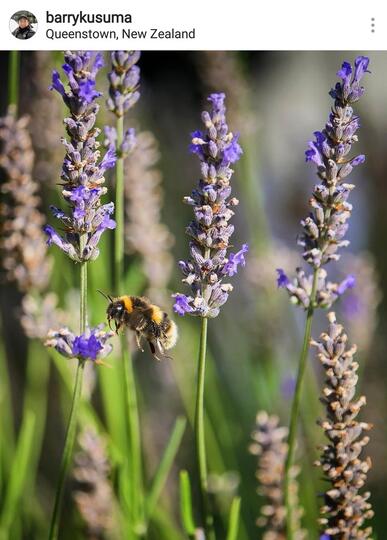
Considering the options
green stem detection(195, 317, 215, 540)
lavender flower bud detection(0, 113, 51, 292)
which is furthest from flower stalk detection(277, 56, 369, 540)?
lavender flower bud detection(0, 113, 51, 292)

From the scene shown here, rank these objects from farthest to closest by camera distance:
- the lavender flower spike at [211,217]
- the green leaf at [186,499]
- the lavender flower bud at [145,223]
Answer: the lavender flower bud at [145,223]
the green leaf at [186,499]
the lavender flower spike at [211,217]

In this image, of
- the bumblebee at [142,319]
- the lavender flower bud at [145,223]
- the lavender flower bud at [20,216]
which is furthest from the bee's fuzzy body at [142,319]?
the lavender flower bud at [145,223]

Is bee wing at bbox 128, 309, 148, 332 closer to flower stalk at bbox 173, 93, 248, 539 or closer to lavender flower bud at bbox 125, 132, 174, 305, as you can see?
flower stalk at bbox 173, 93, 248, 539

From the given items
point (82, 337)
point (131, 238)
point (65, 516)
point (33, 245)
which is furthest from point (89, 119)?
point (65, 516)
